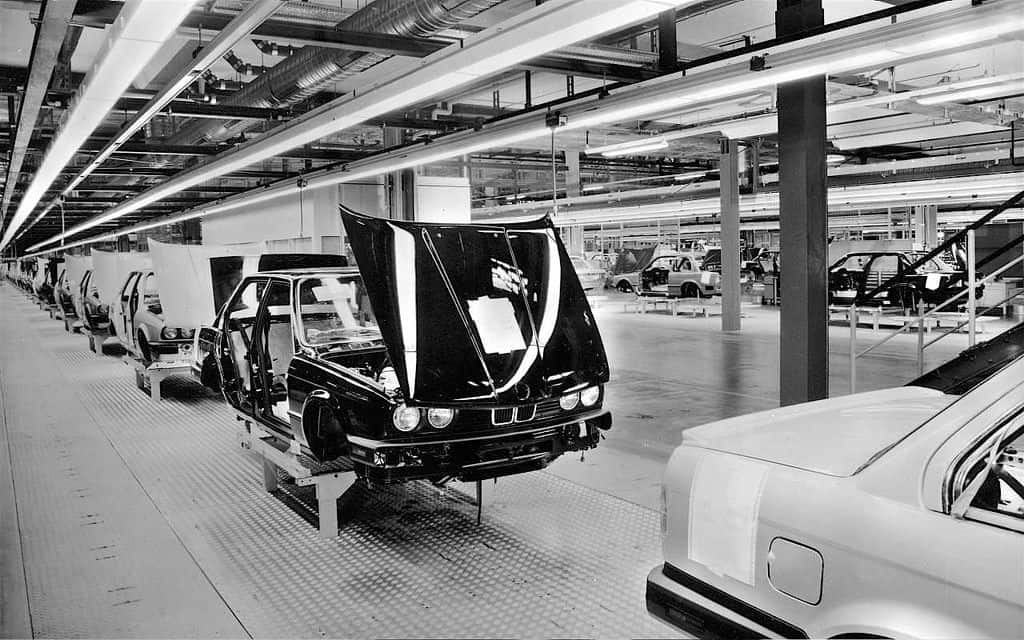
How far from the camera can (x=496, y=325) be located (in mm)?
4398

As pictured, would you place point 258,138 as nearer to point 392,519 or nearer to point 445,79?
point 445,79

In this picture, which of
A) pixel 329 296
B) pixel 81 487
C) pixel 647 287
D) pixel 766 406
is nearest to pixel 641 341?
pixel 766 406

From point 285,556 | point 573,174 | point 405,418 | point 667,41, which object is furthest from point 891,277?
point 285,556

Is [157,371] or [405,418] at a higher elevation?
[405,418]

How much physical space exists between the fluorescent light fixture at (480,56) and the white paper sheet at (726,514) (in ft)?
7.30

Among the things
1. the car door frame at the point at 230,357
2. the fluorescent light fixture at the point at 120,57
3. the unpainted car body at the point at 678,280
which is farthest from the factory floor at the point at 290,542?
the unpainted car body at the point at 678,280

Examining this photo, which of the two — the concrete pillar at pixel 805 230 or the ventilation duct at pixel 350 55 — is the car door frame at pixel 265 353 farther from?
the concrete pillar at pixel 805 230

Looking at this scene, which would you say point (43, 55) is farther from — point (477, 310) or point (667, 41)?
point (667, 41)

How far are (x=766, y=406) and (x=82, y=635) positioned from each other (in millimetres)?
6316

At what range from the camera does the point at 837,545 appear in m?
1.84

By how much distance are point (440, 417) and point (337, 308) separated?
2.06m

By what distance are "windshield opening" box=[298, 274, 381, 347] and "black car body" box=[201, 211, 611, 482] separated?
0.18 ft

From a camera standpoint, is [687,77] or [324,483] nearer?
[324,483]

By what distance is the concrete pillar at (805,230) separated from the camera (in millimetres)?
5969
